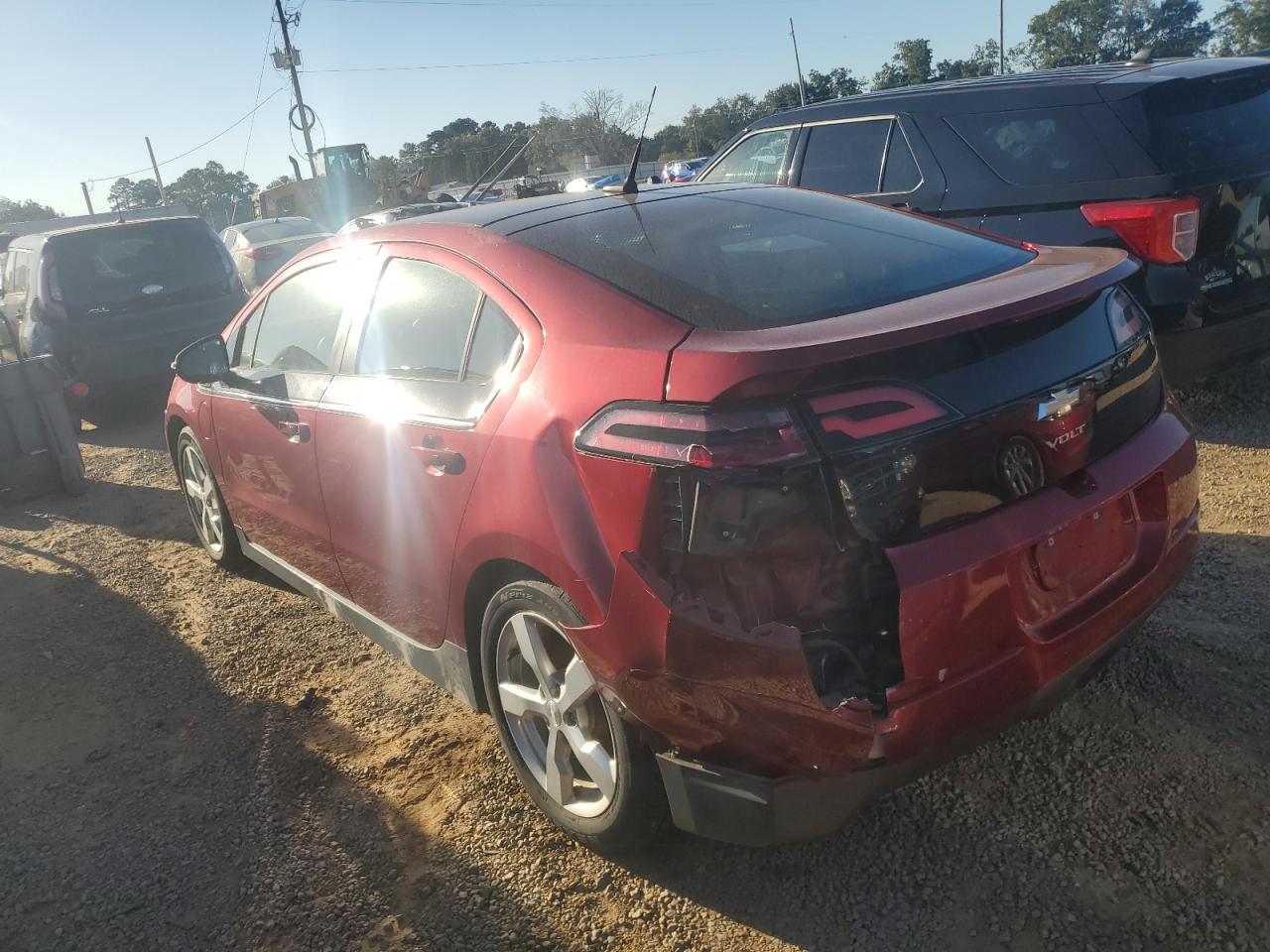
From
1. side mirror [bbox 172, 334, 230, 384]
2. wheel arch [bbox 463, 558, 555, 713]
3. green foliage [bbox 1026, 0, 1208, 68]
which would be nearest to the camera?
wheel arch [bbox 463, 558, 555, 713]

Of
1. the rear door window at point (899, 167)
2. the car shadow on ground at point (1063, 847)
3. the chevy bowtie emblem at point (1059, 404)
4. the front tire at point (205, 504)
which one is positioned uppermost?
the rear door window at point (899, 167)

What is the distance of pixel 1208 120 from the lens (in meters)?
4.64

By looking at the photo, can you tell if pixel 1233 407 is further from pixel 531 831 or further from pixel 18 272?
pixel 18 272

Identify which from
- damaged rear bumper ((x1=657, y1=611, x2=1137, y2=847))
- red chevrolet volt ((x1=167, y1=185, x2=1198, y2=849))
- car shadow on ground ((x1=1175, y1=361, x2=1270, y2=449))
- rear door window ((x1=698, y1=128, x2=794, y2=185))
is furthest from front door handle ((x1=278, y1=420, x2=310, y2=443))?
car shadow on ground ((x1=1175, y1=361, x2=1270, y2=449))

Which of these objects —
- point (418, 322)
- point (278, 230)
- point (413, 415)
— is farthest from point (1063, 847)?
point (278, 230)

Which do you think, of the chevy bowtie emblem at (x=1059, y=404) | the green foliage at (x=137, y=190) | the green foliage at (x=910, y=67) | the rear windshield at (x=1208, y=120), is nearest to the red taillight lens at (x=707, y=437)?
the chevy bowtie emblem at (x=1059, y=404)

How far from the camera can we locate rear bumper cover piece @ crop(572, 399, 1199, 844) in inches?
75.9

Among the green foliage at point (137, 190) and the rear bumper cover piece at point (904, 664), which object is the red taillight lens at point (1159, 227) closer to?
the rear bumper cover piece at point (904, 664)

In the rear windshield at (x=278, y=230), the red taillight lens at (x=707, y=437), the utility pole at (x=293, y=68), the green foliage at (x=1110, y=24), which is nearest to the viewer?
the red taillight lens at (x=707, y=437)

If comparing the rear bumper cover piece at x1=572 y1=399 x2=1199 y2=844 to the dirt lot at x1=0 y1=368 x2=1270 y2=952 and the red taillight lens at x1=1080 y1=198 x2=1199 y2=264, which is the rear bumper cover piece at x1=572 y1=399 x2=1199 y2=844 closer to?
the dirt lot at x1=0 y1=368 x2=1270 y2=952

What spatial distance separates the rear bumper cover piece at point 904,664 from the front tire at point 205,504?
124 inches

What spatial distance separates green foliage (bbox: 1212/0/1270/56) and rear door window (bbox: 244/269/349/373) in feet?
188

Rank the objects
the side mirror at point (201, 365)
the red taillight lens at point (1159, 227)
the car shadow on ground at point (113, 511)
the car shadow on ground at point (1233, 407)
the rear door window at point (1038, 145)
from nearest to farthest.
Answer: the side mirror at point (201, 365) → the red taillight lens at point (1159, 227) → the rear door window at point (1038, 145) → the car shadow on ground at point (1233, 407) → the car shadow on ground at point (113, 511)

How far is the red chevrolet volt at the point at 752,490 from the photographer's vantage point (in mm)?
1923
